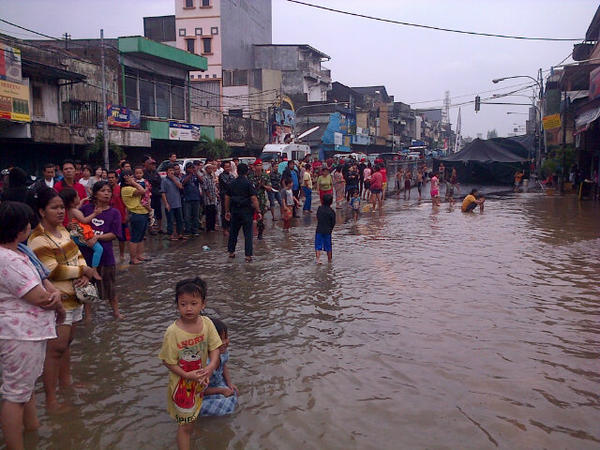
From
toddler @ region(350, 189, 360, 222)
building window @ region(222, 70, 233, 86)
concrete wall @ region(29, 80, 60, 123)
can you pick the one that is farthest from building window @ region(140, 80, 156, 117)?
building window @ region(222, 70, 233, 86)

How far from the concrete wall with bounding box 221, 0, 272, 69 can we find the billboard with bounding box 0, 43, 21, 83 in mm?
38248

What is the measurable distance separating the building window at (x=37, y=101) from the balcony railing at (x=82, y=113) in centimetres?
128

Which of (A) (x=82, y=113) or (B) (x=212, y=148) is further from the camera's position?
(B) (x=212, y=148)

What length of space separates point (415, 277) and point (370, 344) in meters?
3.25

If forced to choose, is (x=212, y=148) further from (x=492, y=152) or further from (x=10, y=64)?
(x=492, y=152)

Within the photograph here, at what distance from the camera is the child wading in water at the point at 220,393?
3959 millimetres

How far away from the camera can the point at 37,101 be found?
2122 cm

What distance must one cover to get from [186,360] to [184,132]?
92.4 feet

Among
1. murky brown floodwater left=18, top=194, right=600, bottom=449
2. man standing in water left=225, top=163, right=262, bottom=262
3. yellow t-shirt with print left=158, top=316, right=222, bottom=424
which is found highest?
man standing in water left=225, top=163, right=262, bottom=262

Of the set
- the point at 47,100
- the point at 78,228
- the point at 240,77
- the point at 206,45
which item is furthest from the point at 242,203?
the point at 206,45

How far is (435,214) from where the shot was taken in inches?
729

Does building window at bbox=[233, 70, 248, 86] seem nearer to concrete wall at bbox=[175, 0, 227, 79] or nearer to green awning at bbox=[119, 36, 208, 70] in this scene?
concrete wall at bbox=[175, 0, 227, 79]

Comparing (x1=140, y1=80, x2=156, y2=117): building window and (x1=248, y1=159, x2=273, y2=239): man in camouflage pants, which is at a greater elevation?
(x1=140, y1=80, x2=156, y2=117): building window

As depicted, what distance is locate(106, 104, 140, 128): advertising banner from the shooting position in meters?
23.6
